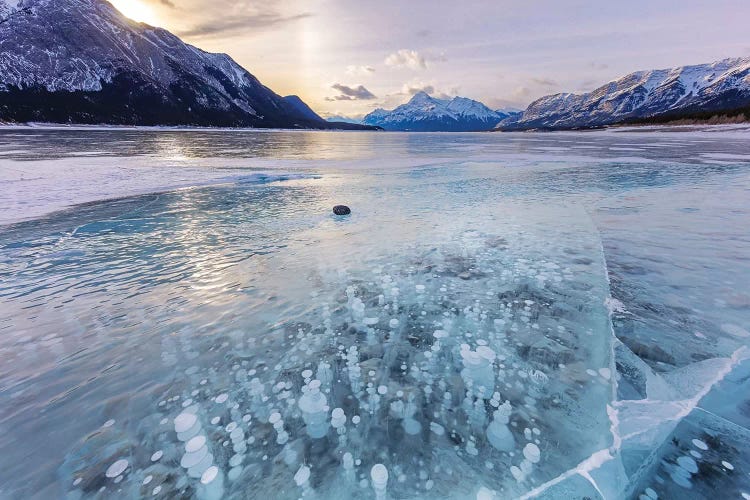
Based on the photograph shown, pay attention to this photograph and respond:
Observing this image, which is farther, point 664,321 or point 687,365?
point 664,321

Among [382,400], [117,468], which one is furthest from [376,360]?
[117,468]

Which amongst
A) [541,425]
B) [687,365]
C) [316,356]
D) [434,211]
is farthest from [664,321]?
[434,211]

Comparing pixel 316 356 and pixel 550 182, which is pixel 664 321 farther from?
pixel 550 182

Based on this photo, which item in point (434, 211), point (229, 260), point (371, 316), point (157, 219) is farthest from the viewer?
point (434, 211)

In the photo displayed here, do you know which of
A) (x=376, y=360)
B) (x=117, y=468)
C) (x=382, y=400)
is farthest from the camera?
(x=376, y=360)

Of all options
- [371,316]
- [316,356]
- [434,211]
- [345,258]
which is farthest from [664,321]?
[434,211]

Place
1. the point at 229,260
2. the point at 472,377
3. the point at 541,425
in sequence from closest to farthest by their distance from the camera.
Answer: the point at 541,425
the point at 472,377
the point at 229,260

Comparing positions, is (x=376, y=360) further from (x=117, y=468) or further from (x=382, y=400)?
(x=117, y=468)
